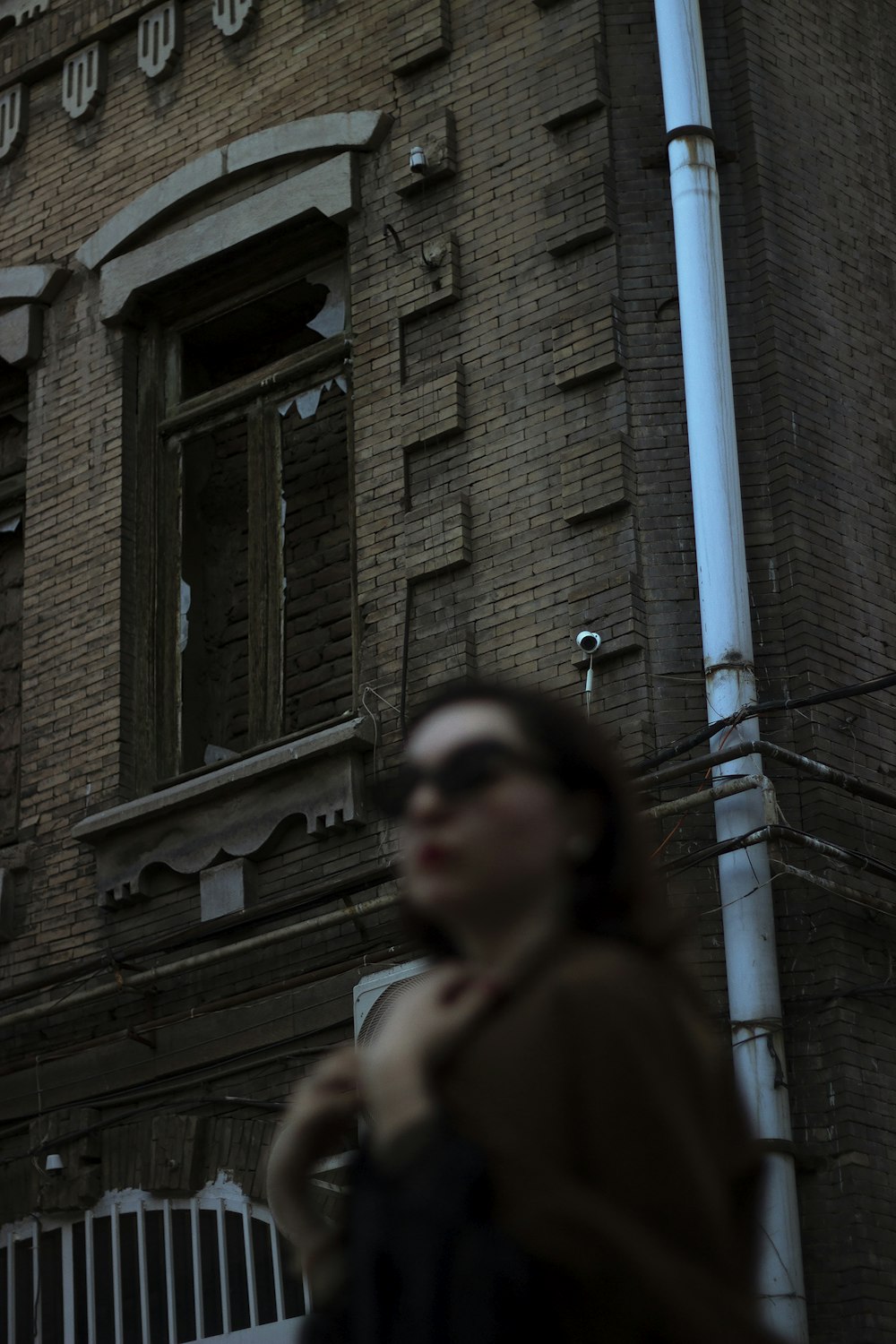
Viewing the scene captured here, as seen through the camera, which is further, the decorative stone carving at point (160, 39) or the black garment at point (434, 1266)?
the decorative stone carving at point (160, 39)

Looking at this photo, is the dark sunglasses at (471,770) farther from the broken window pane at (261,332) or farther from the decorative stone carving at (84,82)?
→ the decorative stone carving at (84,82)

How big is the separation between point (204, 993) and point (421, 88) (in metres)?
4.62

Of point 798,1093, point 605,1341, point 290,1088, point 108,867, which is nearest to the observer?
point 605,1341

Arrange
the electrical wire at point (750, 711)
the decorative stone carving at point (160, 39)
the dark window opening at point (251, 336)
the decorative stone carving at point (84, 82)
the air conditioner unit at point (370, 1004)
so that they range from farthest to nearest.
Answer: the decorative stone carving at point (84, 82) → the decorative stone carving at point (160, 39) → the dark window opening at point (251, 336) → the air conditioner unit at point (370, 1004) → the electrical wire at point (750, 711)

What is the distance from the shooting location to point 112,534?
10.7 m

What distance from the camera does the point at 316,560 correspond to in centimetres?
1027

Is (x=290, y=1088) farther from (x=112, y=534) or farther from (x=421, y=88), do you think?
(x=421, y=88)

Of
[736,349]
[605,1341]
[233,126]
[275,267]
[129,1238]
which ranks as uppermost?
[233,126]

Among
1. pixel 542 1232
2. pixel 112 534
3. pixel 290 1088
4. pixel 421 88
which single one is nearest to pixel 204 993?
pixel 290 1088

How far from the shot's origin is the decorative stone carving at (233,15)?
11148 mm

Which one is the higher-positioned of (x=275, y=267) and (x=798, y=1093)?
(x=275, y=267)

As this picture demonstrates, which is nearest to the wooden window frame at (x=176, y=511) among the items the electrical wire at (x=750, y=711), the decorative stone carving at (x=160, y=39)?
the decorative stone carving at (x=160, y=39)

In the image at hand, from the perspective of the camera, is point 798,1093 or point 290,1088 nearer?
point 798,1093

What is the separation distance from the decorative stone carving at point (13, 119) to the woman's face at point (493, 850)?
425 inches
